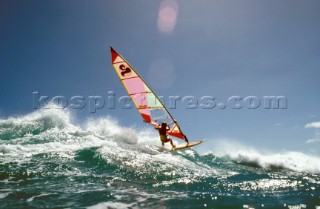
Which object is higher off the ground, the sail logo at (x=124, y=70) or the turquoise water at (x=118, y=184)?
the sail logo at (x=124, y=70)

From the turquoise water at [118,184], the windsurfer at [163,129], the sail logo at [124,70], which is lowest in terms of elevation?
the turquoise water at [118,184]

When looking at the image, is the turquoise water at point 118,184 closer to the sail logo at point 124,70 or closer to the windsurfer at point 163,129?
the windsurfer at point 163,129

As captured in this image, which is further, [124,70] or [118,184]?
[124,70]

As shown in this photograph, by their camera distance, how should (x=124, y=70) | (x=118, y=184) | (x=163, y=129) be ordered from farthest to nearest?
1. (x=124, y=70)
2. (x=163, y=129)
3. (x=118, y=184)

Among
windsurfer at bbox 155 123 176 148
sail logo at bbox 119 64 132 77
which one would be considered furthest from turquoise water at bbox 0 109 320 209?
sail logo at bbox 119 64 132 77

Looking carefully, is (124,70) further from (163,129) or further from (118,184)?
(118,184)

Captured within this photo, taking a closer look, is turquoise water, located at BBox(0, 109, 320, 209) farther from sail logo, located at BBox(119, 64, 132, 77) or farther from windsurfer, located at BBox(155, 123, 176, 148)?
sail logo, located at BBox(119, 64, 132, 77)

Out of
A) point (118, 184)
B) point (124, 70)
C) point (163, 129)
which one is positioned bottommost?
point (118, 184)

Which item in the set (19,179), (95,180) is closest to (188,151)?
(95,180)

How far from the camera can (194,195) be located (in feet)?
27.7

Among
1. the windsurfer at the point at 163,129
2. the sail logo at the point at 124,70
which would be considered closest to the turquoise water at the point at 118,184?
the windsurfer at the point at 163,129

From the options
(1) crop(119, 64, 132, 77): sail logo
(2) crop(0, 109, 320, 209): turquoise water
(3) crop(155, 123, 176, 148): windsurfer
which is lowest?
(2) crop(0, 109, 320, 209): turquoise water

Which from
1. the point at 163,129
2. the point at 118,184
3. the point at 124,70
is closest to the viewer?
the point at 118,184

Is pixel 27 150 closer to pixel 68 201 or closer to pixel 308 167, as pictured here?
pixel 68 201
